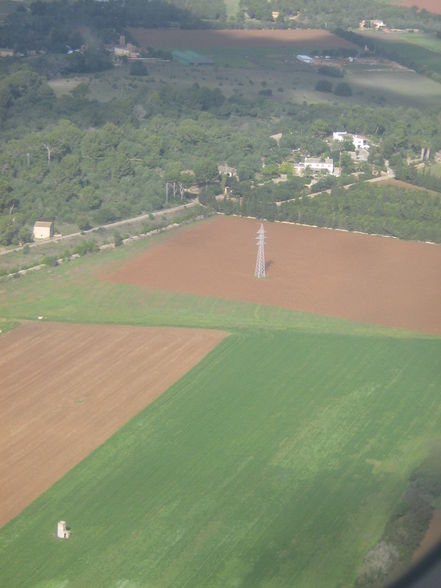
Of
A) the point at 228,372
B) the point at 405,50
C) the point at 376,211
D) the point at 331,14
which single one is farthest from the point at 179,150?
the point at 331,14

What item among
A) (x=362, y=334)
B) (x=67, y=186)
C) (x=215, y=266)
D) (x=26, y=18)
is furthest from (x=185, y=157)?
(x=26, y=18)

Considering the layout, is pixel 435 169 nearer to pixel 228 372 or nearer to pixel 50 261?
pixel 50 261

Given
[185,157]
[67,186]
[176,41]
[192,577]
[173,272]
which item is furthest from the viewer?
[176,41]

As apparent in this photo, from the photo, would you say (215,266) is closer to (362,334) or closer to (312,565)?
(362,334)

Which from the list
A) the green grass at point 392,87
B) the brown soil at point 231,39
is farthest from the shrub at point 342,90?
the brown soil at point 231,39

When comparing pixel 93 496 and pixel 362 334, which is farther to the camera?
pixel 362 334

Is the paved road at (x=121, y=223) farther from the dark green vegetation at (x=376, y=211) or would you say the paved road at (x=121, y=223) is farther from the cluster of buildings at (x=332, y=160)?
the cluster of buildings at (x=332, y=160)
